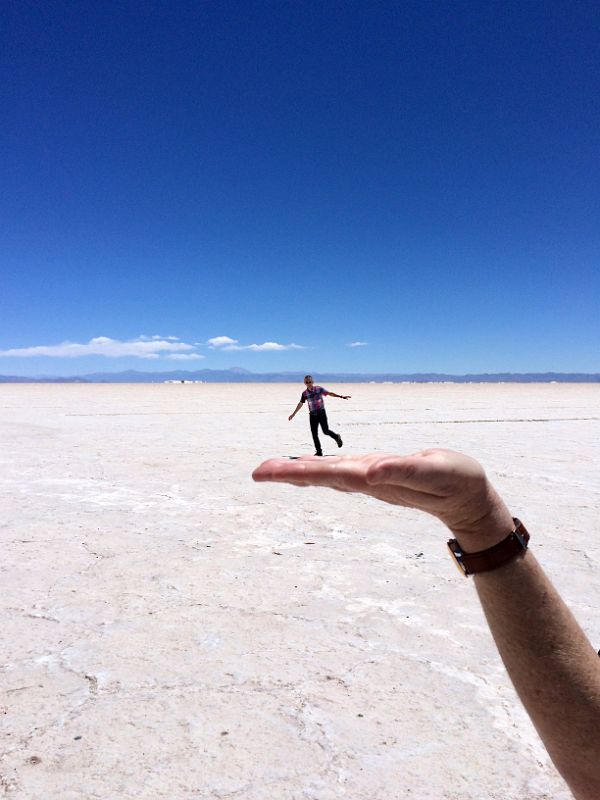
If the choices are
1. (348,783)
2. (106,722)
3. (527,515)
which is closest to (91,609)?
(106,722)

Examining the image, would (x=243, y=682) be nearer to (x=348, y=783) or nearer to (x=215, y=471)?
(x=348, y=783)

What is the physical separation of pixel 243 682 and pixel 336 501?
3.70 meters

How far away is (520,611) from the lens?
105 cm

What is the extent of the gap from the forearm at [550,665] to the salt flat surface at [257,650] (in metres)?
1.12

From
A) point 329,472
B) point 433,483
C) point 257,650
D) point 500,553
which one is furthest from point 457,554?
point 257,650

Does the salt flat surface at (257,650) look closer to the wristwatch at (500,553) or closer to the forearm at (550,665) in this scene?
the forearm at (550,665)

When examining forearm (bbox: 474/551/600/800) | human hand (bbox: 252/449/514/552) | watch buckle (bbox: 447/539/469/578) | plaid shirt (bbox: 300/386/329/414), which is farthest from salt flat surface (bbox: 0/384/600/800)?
plaid shirt (bbox: 300/386/329/414)

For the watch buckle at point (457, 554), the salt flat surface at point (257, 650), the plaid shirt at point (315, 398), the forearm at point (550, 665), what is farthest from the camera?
the plaid shirt at point (315, 398)

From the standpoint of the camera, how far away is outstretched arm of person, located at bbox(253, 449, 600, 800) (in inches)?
39.6

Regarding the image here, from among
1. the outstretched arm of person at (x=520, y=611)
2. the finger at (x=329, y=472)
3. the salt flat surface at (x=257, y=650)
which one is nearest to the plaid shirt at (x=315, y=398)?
the salt flat surface at (x=257, y=650)

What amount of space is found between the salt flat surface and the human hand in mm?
1393

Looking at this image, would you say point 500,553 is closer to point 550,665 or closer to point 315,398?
point 550,665

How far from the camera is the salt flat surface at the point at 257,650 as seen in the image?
1.98m

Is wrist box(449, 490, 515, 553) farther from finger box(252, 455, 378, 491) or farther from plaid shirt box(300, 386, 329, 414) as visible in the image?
plaid shirt box(300, 386, 329, 414)
